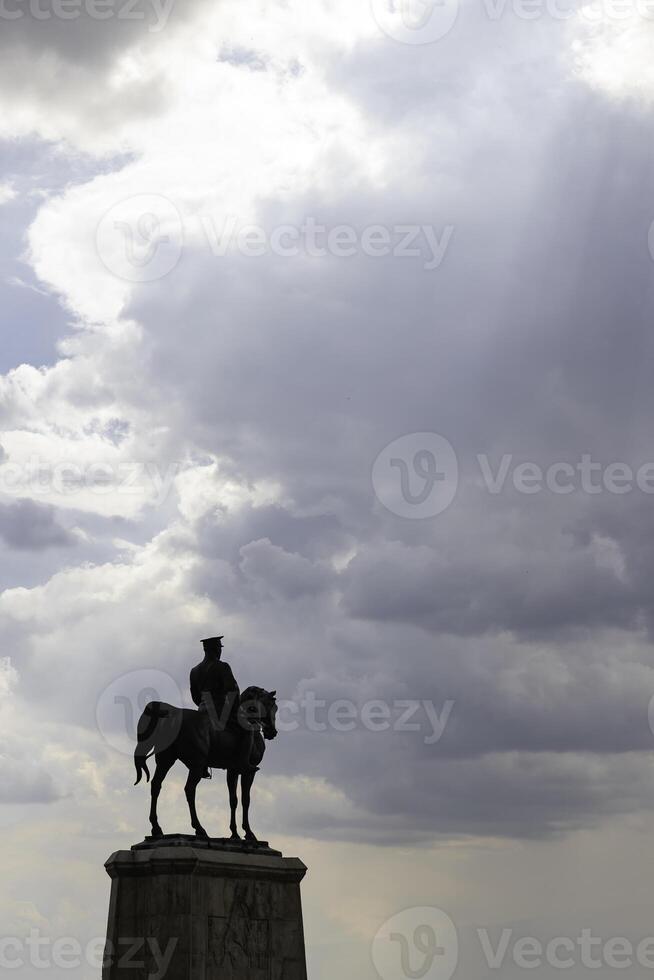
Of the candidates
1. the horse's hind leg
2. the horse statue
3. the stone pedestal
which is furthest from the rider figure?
the stone pedestal

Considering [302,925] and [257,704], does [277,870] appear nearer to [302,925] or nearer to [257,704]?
[302,925]

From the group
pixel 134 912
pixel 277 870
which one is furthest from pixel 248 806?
pixel 134 912

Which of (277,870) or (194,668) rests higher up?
(194,668)

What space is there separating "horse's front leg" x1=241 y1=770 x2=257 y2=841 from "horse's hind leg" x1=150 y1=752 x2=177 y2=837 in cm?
222

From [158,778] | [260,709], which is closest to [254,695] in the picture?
[260,709]

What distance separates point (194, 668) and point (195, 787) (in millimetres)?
3168

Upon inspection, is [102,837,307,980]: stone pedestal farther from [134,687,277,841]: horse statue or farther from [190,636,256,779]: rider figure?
[190,636,256,779]: rider figure

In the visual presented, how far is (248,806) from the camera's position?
39.3 m

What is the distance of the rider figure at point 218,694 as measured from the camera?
38.6m

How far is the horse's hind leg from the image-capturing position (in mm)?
37469

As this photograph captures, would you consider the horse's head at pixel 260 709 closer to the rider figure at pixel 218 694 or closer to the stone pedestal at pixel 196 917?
the rider figure at pixel 218 694

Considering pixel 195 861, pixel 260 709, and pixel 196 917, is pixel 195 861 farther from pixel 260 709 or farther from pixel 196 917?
pixel 260 709

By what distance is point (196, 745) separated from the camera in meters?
37.5

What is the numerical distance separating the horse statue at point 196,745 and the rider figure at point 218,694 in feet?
0.19
